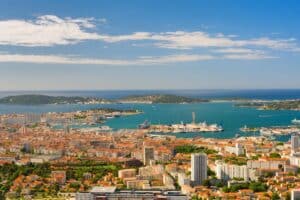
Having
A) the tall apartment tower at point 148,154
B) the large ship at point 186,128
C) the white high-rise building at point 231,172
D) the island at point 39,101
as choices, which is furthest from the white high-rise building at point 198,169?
the island at point 39,101

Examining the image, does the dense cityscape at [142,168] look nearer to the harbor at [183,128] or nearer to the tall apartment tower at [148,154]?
the tall apartment tower at [148,154]

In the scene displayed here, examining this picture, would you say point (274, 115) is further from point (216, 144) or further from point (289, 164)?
point (289, 164)

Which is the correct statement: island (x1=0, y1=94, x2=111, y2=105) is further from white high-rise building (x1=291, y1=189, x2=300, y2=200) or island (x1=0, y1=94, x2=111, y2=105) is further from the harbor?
white high-rise building (x1=291, y1=189, x2=300, y2=200)

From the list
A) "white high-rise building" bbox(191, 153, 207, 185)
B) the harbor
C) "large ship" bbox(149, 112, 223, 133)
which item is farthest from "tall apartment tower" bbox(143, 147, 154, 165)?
"large ship" bbox(149, 112, 223, 133)

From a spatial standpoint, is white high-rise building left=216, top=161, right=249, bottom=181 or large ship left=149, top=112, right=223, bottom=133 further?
large ship left=149, top=112, right=223, bottom=133

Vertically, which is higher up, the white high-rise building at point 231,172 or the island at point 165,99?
the island at point 165,99

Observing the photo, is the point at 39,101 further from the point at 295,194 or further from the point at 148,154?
the point at 295,194

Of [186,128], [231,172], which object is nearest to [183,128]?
[186,128]

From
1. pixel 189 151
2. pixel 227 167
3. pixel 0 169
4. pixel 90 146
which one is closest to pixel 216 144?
pixel 189 151
